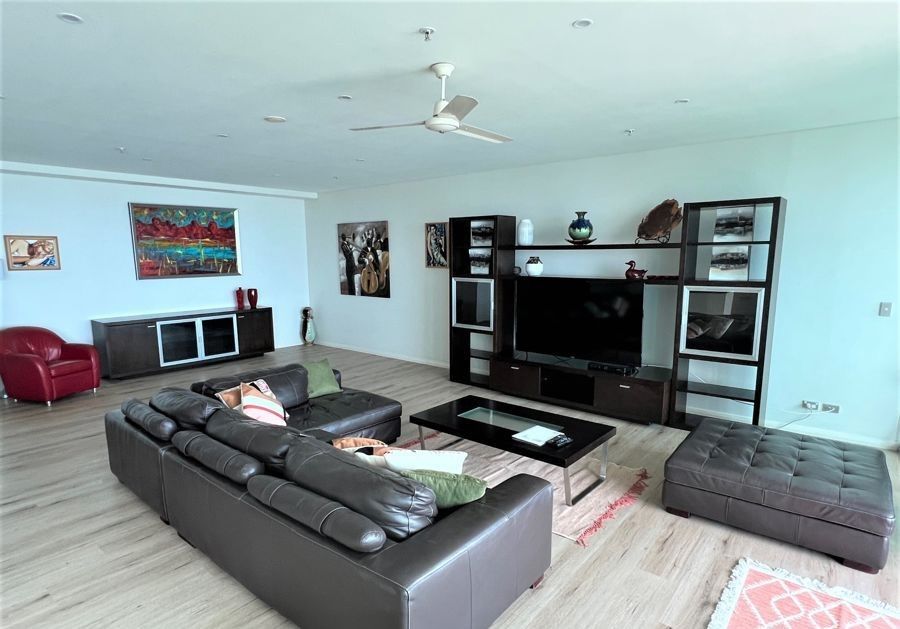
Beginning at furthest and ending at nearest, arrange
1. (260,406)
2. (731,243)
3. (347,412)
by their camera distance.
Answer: (731,243), (347,412), (260,406)

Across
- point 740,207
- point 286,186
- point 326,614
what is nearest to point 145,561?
point 326,614

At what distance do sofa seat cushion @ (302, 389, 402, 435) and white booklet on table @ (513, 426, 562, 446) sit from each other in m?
1.16

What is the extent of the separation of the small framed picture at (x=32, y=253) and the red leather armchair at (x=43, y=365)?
0.76 meters

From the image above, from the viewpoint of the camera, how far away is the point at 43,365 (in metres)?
5.01

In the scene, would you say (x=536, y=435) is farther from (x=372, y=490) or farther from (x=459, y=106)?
(x=459, y=106)

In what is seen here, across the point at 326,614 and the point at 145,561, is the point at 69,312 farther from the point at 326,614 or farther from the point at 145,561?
the point at 326,614

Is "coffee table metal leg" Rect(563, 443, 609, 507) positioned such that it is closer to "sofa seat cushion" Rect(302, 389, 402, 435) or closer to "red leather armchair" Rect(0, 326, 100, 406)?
"sofa seat cushion" Rect(302, 389, 402, 435)

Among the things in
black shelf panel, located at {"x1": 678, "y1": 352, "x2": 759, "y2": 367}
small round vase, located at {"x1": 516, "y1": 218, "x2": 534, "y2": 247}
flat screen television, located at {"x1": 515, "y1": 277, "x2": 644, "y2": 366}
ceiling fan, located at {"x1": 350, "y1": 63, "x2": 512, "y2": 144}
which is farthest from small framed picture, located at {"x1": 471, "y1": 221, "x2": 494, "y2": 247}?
ceiling fan, located at {"x1": 350, "y1": 63, "x2": 512, "y2": 144}

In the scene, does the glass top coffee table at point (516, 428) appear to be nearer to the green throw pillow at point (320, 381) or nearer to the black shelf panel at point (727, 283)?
the green throw pillow at point (320, 381)

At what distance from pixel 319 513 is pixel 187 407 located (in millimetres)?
A: 1426

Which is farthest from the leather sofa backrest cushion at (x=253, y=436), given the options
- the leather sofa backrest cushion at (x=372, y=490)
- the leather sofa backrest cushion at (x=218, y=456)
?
the leather sofa backrest cushion at (x=372, y=490)

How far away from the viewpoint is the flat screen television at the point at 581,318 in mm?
4637

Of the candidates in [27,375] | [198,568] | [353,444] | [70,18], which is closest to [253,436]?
[353,444]

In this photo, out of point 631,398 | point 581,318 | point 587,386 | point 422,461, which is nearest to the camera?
point 422,461
